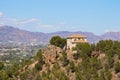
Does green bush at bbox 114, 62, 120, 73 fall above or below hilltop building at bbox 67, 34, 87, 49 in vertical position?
below

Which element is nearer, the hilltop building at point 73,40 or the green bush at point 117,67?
the green bush at point 117,67

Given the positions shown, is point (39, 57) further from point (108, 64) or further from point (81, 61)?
point (108, 64)

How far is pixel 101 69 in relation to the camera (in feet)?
252

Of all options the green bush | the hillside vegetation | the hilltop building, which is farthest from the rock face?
the green bush

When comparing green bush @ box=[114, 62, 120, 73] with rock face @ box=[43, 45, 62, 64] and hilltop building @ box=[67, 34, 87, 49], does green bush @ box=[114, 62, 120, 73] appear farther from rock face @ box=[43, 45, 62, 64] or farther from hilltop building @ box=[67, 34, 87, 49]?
hilltop building @ box=[67, 34, 87, 49]

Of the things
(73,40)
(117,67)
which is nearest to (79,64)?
(117,67)

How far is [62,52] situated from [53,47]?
525cm

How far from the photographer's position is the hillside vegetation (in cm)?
7312

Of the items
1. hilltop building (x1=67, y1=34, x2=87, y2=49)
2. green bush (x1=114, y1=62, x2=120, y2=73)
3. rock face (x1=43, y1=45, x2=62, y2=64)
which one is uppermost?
hilltop building (x1=67, y1=34, x2=87, y2=49)

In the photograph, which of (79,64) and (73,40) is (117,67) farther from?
(73,40)

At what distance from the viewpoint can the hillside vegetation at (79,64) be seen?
7312cm

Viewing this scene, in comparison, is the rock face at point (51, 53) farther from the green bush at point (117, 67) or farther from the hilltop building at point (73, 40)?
the green bush at point (117, 67)

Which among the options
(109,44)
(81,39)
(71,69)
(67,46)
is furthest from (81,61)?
(81,39)

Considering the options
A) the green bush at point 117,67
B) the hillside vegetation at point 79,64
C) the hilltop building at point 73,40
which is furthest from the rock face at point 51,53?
the green bush at point 117,67
